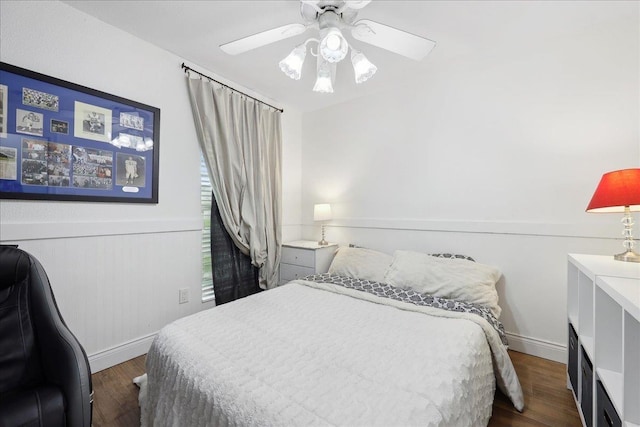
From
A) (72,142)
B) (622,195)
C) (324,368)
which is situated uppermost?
(72,142)

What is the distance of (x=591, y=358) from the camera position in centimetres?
123

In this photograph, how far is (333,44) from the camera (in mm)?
1368

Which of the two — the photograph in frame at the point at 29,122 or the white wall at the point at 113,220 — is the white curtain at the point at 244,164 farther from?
the photograph in frame at the point at 29,122

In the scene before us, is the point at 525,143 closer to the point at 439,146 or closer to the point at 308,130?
the point at 439,146

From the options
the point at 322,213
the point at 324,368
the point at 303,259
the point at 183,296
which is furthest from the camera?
the point at 322,213

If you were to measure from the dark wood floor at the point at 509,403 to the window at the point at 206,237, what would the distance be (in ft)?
2.38

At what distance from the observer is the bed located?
2.94 feet

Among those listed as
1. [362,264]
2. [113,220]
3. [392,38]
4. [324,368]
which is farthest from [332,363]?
[113,220]

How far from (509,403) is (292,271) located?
6.76 ft

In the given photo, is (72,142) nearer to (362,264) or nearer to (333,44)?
(333,44)

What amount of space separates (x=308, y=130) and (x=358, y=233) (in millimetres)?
1480

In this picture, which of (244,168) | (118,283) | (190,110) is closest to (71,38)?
(190,110)

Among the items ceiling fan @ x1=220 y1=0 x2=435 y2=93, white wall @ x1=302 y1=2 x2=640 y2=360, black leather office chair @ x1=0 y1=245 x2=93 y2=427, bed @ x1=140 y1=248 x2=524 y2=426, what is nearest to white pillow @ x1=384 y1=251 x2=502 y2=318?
bed @ x1=140 y1=248 x2=524 y2=426

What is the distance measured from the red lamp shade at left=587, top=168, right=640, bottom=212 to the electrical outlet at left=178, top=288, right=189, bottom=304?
9.63ft
